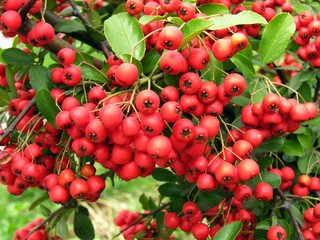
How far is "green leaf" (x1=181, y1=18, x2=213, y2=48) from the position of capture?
0.91m

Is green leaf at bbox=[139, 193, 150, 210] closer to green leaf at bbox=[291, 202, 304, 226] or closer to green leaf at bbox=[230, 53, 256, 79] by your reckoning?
green leaf at bbox=[291, 202, 304, 226]

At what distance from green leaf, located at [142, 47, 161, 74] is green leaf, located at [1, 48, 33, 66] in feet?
1.21

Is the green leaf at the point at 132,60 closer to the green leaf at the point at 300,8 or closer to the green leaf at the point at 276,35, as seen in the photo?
the green leaf at the point at 276,35

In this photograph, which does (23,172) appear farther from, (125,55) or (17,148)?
(125,55)

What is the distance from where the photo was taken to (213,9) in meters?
1.09

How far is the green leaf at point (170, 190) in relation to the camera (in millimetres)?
1396

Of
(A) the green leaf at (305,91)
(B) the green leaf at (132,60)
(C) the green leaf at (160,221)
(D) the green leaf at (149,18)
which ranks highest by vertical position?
(D) the green leaf at (149,18)

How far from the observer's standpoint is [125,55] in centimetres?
98

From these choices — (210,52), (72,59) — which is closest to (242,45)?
(210,52)

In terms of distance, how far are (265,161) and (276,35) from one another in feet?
0.99

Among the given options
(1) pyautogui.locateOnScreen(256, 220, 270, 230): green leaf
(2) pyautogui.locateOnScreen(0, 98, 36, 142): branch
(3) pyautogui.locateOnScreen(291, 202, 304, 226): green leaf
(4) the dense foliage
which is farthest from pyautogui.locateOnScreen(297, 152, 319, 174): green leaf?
(2) pyautogui.locateOnScreen(0, 98, 36, 142): branch

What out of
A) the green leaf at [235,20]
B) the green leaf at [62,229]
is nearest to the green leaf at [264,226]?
the green leaf at [235,20]

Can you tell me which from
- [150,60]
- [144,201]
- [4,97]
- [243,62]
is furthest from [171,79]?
[144,201]

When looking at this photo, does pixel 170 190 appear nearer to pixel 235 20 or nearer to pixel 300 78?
pixel 300 78
